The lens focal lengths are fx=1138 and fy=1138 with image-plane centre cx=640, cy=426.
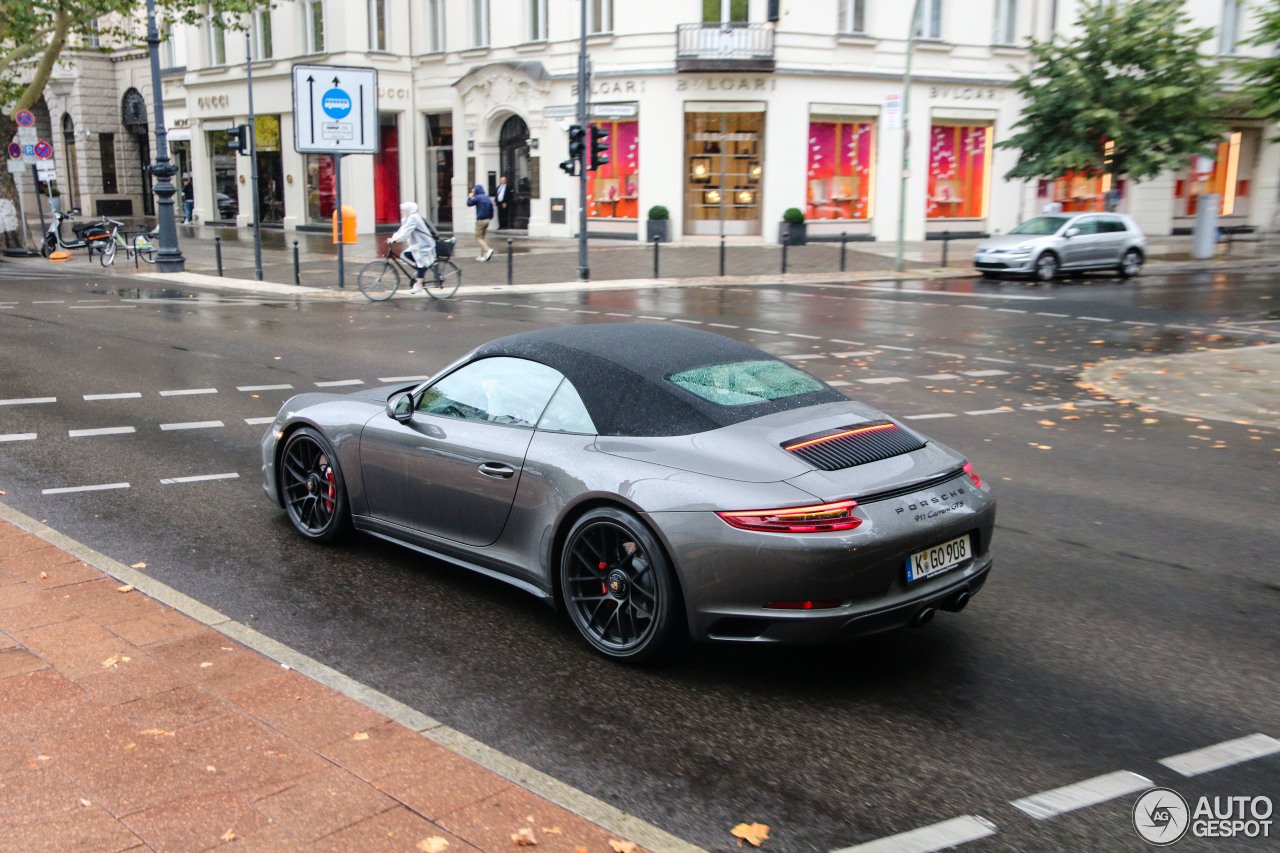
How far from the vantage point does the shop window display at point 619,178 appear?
34963 mm

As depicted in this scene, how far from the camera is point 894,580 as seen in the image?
14.8 ft

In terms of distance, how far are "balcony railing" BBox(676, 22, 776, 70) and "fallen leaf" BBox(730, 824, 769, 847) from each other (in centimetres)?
3152

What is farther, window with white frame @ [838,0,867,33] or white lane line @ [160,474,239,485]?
window with white frame @ [838,0,867,33]

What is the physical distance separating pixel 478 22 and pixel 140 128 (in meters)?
22.6

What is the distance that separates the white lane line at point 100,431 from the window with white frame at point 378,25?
111ft

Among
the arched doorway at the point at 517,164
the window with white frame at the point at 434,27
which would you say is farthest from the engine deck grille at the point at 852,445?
the window with white frame at the point at 434,27

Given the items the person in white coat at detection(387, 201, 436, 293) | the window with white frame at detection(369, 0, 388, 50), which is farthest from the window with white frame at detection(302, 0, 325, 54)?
the person in white coat at detection(387, 201, 436, 293)

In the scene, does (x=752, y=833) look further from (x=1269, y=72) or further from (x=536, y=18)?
(x=536, y=18)

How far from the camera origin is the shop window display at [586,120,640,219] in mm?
34963

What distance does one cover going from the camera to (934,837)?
3529 mm

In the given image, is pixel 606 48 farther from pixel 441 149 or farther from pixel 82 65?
pixel 82 65

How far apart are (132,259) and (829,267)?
726 inches

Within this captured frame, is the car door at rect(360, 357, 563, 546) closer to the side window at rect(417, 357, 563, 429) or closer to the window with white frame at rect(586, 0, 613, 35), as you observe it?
the side window at rect(417, 357, 563, 429)

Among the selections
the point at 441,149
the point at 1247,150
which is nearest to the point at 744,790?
the point at 441,149
